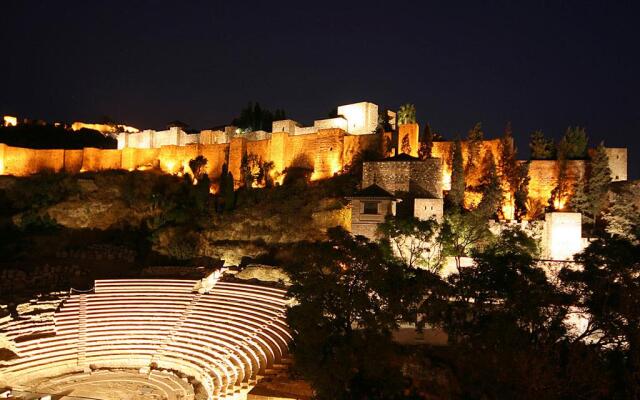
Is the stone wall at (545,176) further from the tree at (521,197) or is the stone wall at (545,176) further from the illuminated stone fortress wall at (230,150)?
the illuminated stone fortress wall at (230,150)

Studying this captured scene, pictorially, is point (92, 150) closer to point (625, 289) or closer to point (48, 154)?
point (48, 154)

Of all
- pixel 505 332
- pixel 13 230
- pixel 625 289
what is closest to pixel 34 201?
pixel 13 230

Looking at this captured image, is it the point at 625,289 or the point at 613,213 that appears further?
the point at 613,213

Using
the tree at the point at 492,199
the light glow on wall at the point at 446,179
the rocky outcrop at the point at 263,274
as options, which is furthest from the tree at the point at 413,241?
the light glow on wall at the point at 446,179

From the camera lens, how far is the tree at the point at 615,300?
8.27 metres

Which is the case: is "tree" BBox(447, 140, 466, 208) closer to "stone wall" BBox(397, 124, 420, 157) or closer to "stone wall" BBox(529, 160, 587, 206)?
"stone wall" BBox(397, 124, 420, 157)

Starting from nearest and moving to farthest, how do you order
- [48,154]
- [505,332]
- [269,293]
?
1. [505,332]
2. [269,293]
3. [48,154]

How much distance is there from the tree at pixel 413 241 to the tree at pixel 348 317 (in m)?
6.71

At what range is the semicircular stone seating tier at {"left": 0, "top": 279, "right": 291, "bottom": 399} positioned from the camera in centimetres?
1405

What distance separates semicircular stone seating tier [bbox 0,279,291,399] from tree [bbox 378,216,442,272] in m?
5.05

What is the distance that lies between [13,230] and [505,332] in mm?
27176

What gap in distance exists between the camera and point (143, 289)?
62.1 feet

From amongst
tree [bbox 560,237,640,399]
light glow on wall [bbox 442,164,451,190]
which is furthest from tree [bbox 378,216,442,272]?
tree [bbox 560,237,640,399]

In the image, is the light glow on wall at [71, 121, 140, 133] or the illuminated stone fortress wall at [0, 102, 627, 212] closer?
the illuminated stone fortress wall at [0, 102, 627, 212]
